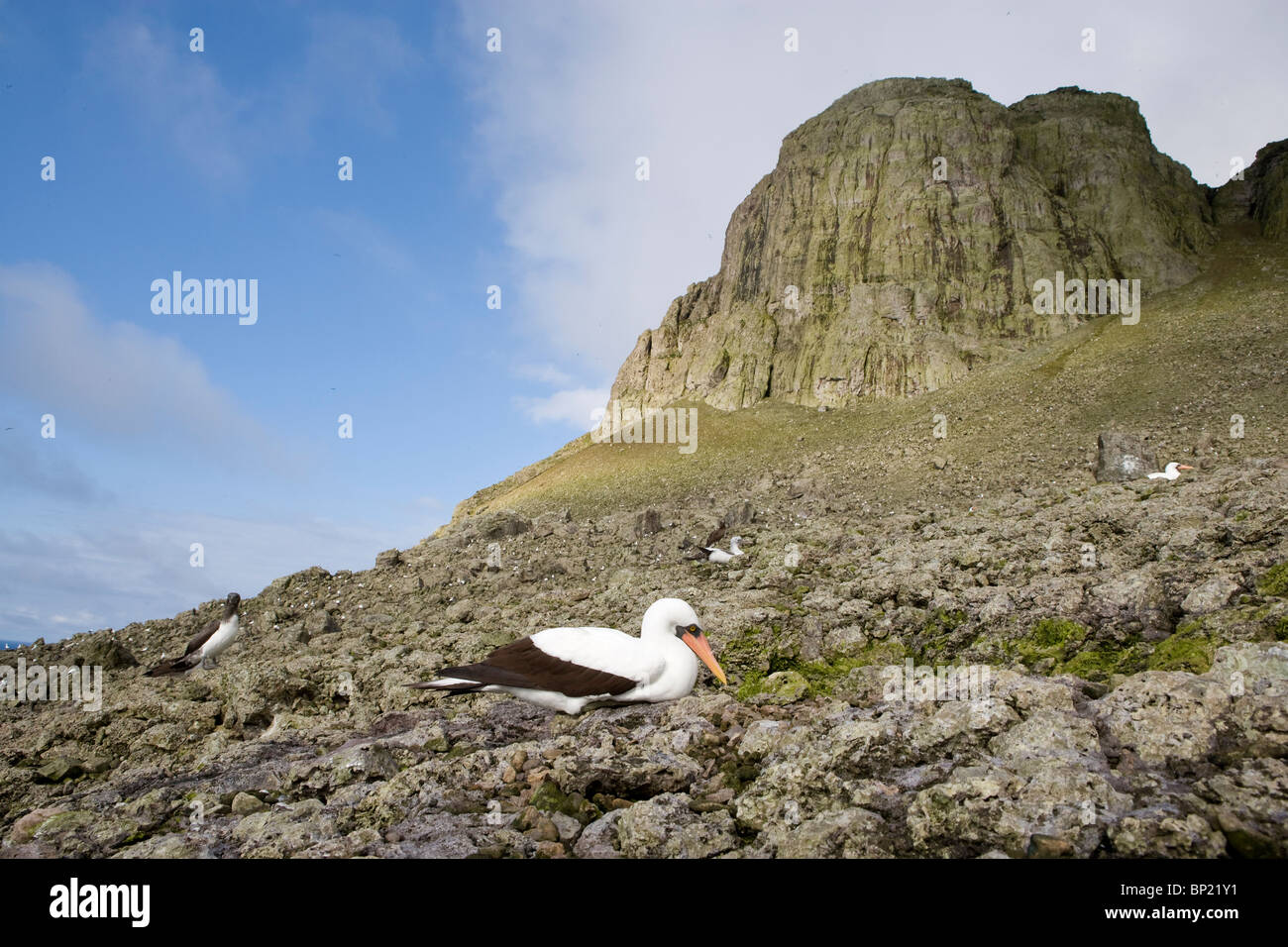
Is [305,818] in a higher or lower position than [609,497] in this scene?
lower

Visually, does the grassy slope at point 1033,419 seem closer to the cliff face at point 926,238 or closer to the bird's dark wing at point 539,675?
the cliff face at point 926,238

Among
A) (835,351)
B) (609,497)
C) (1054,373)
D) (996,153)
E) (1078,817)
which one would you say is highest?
(996,153)

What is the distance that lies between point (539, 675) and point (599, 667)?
1.87 ft

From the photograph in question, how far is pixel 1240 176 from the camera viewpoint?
7056cm

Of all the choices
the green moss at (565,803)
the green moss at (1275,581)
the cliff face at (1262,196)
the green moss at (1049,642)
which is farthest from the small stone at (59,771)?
the cliff face at (1262,196)

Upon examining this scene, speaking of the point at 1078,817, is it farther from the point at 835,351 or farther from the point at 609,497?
the point at 835,351

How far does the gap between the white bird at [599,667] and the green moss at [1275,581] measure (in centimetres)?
501

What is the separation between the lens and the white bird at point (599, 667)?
19.6 feet

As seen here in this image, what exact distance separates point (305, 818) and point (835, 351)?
60.1 meters

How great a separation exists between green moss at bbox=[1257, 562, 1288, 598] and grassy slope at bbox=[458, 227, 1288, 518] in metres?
18.0

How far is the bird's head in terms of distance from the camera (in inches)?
244

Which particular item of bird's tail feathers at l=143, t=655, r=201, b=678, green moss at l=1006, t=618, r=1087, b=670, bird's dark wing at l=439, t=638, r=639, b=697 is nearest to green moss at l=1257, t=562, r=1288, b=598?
green moss at l=1006, t=618, r=1087, b=670

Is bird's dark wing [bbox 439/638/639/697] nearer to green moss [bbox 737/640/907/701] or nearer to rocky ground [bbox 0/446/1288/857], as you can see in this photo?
rocky ground [bbox 0/446/1288/857]
